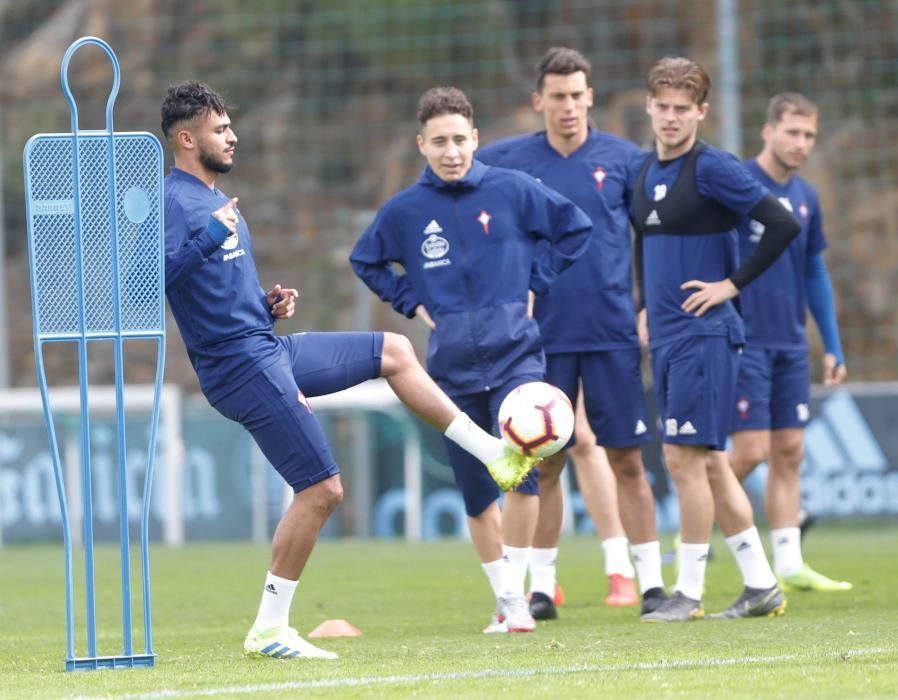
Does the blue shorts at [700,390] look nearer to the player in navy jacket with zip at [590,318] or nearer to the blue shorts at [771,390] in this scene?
the player in navy jacket with zip at [590,318]

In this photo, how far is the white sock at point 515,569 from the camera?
25.4 feet

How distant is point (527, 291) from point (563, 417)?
1.27 meters

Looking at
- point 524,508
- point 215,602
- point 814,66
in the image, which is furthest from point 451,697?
point 814,66

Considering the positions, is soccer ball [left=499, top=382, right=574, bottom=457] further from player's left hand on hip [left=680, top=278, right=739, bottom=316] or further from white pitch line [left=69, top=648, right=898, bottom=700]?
player's left hand on hip [left=680, top=278, right=739, bottom=316]

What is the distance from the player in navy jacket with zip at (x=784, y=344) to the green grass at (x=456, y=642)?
0.47 meters

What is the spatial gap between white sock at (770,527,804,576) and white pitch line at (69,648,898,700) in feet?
11.0

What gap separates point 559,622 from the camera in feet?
26.8

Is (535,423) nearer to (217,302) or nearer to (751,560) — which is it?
(217,302)

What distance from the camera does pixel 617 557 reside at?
915 cm

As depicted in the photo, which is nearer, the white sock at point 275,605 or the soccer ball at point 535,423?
the soccer ball at point 535,423

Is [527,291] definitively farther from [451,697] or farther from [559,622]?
[451,697]

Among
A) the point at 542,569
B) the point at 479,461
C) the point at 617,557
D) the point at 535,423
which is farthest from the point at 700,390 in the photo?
the point at 617,557

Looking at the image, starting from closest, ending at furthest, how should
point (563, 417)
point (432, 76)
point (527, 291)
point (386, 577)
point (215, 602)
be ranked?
point (563, 417), point (527, 291), point (215, 602), point (386, 577), point (432, 76)

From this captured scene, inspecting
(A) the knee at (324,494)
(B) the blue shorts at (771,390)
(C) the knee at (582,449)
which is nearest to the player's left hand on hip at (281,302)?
(A) the knee at (324,494)
